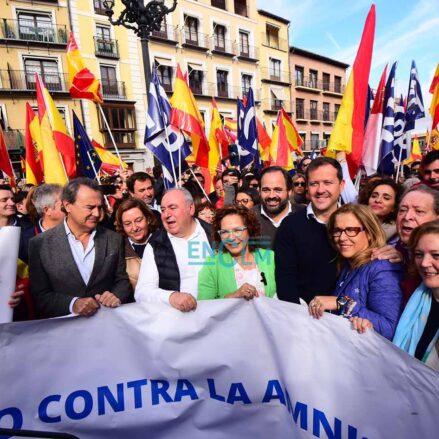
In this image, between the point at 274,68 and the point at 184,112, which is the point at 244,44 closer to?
the point at 274,68

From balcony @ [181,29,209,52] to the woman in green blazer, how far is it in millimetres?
25244

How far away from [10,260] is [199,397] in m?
1.30

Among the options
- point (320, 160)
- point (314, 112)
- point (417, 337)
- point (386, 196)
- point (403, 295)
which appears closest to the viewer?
point (417, 337)

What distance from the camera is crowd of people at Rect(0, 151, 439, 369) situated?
1.67 m

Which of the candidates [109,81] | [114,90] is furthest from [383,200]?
[109,81]

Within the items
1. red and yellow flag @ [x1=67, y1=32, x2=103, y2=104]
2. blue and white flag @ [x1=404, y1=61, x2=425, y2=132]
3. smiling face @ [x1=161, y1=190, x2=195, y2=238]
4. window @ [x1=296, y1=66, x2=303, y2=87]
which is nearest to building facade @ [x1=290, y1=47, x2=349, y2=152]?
window @ [x1=296, y1=66, x2=303, y2=87]

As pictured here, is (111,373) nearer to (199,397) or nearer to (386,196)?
(199,397)

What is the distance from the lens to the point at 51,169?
474 centimetres

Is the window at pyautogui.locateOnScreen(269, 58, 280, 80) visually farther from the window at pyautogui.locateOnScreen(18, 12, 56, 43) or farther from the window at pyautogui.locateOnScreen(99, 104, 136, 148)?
the window at pyautogui.locateOnScreen(18, 12, 56, 43)

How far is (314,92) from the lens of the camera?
A: 33.8 m

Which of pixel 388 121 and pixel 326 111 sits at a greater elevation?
pixel 326 111

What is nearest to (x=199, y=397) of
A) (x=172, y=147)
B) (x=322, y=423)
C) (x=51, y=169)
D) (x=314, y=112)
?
(x=322, y=423)

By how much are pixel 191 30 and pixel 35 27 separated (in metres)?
10.7

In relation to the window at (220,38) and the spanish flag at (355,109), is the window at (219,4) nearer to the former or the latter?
the window at (220,38)
